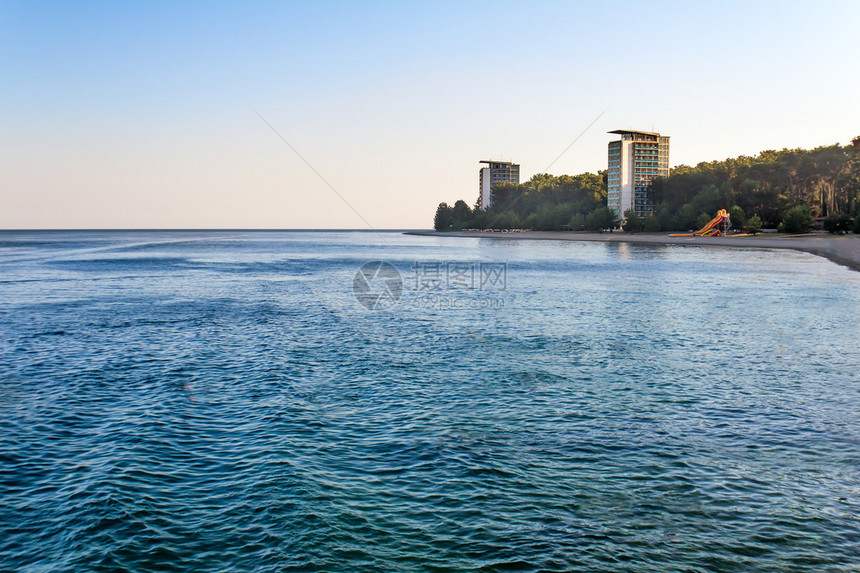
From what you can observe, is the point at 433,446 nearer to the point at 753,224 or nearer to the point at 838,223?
the point at 838,223

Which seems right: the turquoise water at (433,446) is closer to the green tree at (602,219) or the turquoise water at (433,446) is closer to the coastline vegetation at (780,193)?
Result: the coastline vegetation at (780,193)

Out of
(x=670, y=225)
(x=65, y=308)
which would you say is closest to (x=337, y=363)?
(x=65, y=308)

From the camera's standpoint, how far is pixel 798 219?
119125 mm

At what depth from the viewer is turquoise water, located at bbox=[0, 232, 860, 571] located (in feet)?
31.1

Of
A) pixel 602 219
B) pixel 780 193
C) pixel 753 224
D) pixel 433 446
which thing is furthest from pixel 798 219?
pixel 433 446

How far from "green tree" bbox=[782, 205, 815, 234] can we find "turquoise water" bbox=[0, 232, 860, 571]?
103964 millimetres

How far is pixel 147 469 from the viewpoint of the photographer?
1249 centimetres

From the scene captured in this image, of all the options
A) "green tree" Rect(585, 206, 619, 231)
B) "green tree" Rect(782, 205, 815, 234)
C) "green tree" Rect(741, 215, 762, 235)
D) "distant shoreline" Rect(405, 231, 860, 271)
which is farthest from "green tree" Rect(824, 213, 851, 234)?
"green tree" Rect(585, 206, 619, 231)

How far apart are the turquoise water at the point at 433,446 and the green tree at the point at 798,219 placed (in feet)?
341

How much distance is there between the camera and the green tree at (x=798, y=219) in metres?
119

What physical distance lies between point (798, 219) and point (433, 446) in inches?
5050

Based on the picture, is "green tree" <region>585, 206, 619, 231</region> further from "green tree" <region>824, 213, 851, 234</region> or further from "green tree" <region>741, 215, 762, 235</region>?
"green tree" <region>824, 213, 851, 234</region>

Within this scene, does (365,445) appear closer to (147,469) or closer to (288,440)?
(288,440)

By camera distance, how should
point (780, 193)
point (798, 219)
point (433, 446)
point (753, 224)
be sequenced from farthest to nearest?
point (780, 193)
point (753, 224)
point (798, 219)
point (433, 446)
